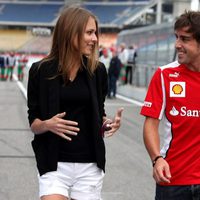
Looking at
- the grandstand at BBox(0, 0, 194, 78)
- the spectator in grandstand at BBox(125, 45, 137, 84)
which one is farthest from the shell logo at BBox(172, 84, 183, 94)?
the grandstand at BBox(0, 0, 194, 78)

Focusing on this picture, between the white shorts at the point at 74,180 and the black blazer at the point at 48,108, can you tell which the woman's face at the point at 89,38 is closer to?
the black blazer at the point at 48,108

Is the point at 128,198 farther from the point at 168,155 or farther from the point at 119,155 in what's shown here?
the point at 168,155

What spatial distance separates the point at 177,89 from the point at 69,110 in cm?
69

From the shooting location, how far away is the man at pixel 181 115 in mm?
2998

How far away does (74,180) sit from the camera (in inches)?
133

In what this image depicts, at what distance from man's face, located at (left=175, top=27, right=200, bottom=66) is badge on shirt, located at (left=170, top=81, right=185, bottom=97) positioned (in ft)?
0.38

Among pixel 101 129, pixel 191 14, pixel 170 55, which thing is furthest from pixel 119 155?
pixel 170 55

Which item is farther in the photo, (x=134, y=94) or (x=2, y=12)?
(x=2, y=12)

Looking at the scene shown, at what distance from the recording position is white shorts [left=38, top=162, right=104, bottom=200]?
3.31m

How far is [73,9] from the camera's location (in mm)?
3395

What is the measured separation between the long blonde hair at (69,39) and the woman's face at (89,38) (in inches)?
0.8

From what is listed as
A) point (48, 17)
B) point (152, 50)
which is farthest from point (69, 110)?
point (48, 17)

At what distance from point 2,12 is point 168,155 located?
7703 cm

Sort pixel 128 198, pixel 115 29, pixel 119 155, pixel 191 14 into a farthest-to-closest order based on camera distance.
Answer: pixel 115 29
pixel 119 155
pixel 128 198
pixel 191 14
